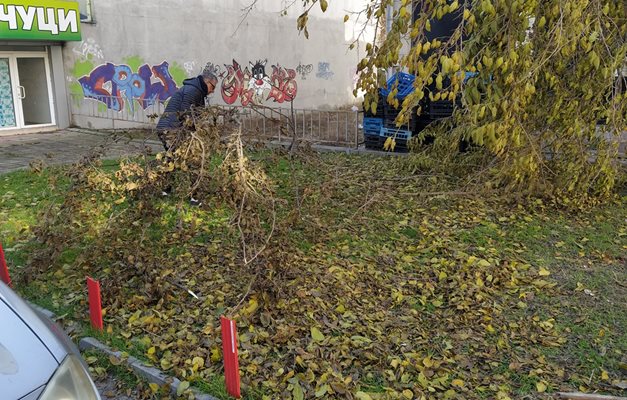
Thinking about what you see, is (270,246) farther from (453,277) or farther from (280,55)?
(280,55)

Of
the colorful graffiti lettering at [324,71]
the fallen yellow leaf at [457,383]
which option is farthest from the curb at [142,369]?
the colorful graffiti lettering at [324,71]

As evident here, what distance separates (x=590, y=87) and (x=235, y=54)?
13.8m

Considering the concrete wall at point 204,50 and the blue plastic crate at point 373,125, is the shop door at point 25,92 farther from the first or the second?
the blue plastic crate at point 373,125

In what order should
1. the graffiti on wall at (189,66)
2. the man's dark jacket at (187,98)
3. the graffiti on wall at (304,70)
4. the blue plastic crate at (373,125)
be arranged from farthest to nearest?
the graffiti on wall at (304,70), the graffiti on wall at (189,66), the blue plastic crate at (373,125), the man's dark jacket at (187,98)

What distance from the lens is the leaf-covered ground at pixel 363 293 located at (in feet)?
11.0

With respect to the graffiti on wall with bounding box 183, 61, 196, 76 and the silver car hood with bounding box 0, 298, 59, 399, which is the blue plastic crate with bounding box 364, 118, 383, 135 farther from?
the silver car hood with bounding box 0, 298, 59, 399

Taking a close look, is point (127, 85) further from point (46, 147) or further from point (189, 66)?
point (46, 147)

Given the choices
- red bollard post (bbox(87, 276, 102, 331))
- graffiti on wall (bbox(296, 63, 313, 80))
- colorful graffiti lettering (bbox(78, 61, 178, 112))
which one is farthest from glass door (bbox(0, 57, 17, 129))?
red bollard post (bbox(87, 276, 102, 331))

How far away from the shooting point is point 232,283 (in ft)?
14.8

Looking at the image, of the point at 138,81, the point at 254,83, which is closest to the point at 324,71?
the point at 254,83

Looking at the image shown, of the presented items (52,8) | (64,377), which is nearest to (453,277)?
(64,377)

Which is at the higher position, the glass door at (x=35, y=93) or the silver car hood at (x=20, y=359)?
the glass door at (x=35, y=93)

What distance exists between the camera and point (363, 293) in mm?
4383

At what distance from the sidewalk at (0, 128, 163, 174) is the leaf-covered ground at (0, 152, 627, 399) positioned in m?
3.31
